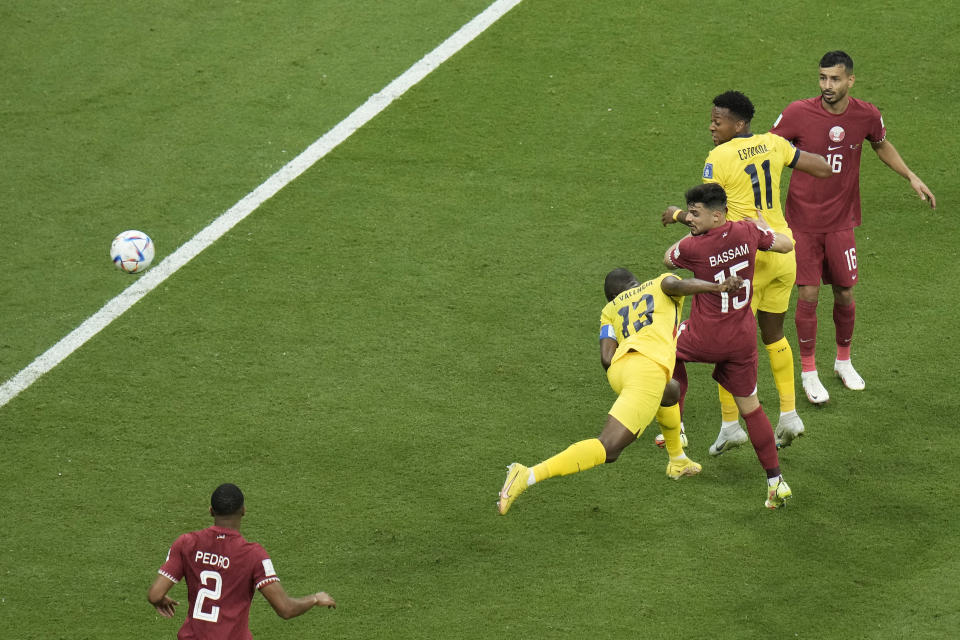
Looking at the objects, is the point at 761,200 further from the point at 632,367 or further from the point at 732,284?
the point at 632,367

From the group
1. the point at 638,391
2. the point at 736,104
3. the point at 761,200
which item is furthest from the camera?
the point at 761,200

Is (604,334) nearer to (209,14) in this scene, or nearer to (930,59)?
(930,59)

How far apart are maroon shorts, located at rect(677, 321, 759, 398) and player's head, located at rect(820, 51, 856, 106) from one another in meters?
1.90

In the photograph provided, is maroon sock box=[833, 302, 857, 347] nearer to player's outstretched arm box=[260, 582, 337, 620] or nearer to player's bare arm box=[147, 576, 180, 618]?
player's outstretched arm box=[260, 582, 337, 620]

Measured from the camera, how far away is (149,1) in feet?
48.3

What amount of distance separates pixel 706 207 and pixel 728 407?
1595 mm

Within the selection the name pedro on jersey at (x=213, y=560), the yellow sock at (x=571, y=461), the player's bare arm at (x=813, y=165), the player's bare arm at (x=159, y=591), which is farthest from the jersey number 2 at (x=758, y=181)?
the player's bare arm at (x=159, y=591)

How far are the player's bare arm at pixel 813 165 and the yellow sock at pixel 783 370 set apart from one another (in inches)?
45.3

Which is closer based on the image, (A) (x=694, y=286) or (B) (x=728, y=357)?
(A) (x=694, y=286)

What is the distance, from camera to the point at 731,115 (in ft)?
27.8

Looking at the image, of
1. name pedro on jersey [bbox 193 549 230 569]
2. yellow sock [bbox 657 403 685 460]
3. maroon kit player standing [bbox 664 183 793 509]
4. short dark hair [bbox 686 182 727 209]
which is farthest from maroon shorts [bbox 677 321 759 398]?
name pedro on jersey [bbox 193 549 230 569]

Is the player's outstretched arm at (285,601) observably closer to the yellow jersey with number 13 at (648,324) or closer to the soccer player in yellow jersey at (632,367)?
the soccer player in yellow jersey at (632,367)

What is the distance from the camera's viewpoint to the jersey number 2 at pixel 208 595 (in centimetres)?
650

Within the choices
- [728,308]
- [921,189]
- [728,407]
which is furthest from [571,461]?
[921,189]
